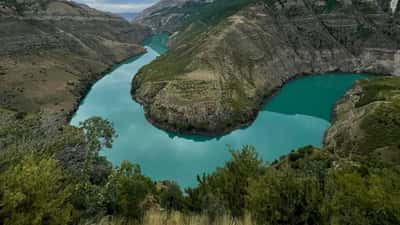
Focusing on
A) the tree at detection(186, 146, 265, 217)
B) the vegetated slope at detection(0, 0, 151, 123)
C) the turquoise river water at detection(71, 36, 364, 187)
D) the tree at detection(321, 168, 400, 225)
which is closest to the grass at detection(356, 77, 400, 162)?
the turquoise river water at detection(71, 36, 364, 187)

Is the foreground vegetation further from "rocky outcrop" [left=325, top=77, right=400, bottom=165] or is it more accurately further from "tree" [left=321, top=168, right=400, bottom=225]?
"rocky outcrop" [left=325, top=77, right=400, bottom=165]

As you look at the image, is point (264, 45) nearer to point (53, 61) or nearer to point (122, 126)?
point (122, 126)

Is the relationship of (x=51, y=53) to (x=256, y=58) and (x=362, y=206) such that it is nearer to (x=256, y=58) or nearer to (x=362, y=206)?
(x=256, y=58)

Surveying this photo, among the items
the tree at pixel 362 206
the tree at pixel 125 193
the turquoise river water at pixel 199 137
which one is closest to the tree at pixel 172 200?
the tree at pixel 125 193

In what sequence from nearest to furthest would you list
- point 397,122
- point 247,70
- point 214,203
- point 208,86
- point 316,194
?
point 316,194
point 214,203
point 397,122
point 208,86
point 247,70

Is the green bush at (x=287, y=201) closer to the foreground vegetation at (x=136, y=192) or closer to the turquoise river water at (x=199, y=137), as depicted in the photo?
the foreground vegetation at (x=136, y=192)

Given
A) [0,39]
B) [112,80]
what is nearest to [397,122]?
[112,80]
